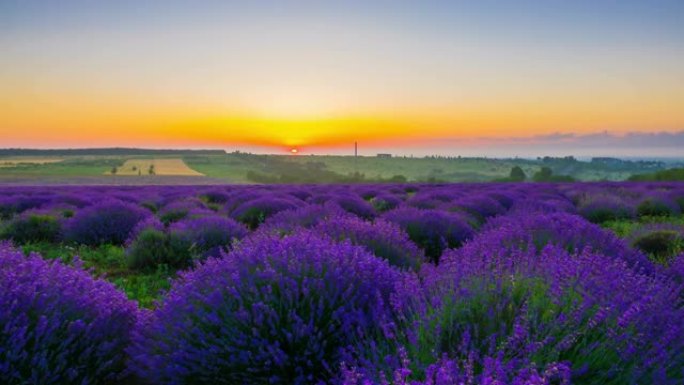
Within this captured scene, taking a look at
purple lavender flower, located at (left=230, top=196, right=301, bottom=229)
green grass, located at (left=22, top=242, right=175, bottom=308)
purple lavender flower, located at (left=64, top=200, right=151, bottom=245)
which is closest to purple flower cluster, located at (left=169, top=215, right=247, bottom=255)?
green grass, located at (left=22, top=242, right=175, bottom=308)

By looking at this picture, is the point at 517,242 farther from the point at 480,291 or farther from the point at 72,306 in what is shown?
the point at 72,306

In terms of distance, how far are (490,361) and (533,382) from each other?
0.33 m

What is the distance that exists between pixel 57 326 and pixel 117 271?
4.30 m

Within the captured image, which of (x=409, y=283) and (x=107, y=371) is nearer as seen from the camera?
(x=409, y=283)

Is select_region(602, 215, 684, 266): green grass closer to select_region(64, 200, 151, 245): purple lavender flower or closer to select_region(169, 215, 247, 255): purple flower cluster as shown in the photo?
select_region(169, 215, 247, 255): purple flower cluster

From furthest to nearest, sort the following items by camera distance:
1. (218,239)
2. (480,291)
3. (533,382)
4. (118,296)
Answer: (218,239)
(118,296)
(480,291)
(533,382)

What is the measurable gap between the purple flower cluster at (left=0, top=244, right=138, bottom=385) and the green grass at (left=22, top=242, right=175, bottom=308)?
1075 mm

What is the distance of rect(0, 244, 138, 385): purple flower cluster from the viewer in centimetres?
282

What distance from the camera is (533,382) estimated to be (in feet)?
5.29

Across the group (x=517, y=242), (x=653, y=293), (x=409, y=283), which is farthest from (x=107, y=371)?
(x=517, y=242)

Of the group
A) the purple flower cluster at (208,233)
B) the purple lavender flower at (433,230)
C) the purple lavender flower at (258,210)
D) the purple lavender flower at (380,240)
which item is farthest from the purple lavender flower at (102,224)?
the purple lavender flower at (380,240)

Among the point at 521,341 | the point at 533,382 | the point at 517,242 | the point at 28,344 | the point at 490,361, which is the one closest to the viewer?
the point at 533,382

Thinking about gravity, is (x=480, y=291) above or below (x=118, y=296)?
above

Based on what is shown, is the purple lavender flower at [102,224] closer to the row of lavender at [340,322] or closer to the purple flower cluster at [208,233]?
the purple flower cluster at [208,233]
